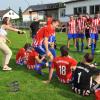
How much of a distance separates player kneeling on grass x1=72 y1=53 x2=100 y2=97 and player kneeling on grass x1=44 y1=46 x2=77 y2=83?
72 centimetres

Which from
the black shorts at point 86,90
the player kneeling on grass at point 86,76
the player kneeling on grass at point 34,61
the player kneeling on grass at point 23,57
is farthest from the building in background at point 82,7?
the player kneeling on grass at point 86,76

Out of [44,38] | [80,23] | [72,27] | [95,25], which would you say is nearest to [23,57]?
[44,38]

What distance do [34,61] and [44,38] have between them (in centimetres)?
180

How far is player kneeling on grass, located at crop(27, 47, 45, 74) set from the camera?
1203cm

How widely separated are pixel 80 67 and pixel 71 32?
33.3ft

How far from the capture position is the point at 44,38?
36.2ft

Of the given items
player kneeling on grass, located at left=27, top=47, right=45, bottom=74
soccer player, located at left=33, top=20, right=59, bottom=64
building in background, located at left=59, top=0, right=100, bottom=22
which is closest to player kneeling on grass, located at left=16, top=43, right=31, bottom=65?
player kneeling on grass, located at left=27, top=47, right=45, bottom=74

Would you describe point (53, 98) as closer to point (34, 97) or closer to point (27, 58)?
point (34, 97)

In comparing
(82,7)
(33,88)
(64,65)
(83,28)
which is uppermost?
(82,7)

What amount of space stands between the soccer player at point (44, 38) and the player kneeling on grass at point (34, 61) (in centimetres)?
29

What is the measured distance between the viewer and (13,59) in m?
15.8

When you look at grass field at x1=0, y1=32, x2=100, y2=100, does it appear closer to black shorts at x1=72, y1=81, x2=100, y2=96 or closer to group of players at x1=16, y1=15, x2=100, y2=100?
black shorts at x1=72, y1=81, x2=100, y2=96

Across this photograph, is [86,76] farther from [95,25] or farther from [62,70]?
[95,25]

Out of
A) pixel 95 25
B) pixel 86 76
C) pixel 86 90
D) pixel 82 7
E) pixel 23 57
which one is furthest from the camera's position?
pixel 82 7
